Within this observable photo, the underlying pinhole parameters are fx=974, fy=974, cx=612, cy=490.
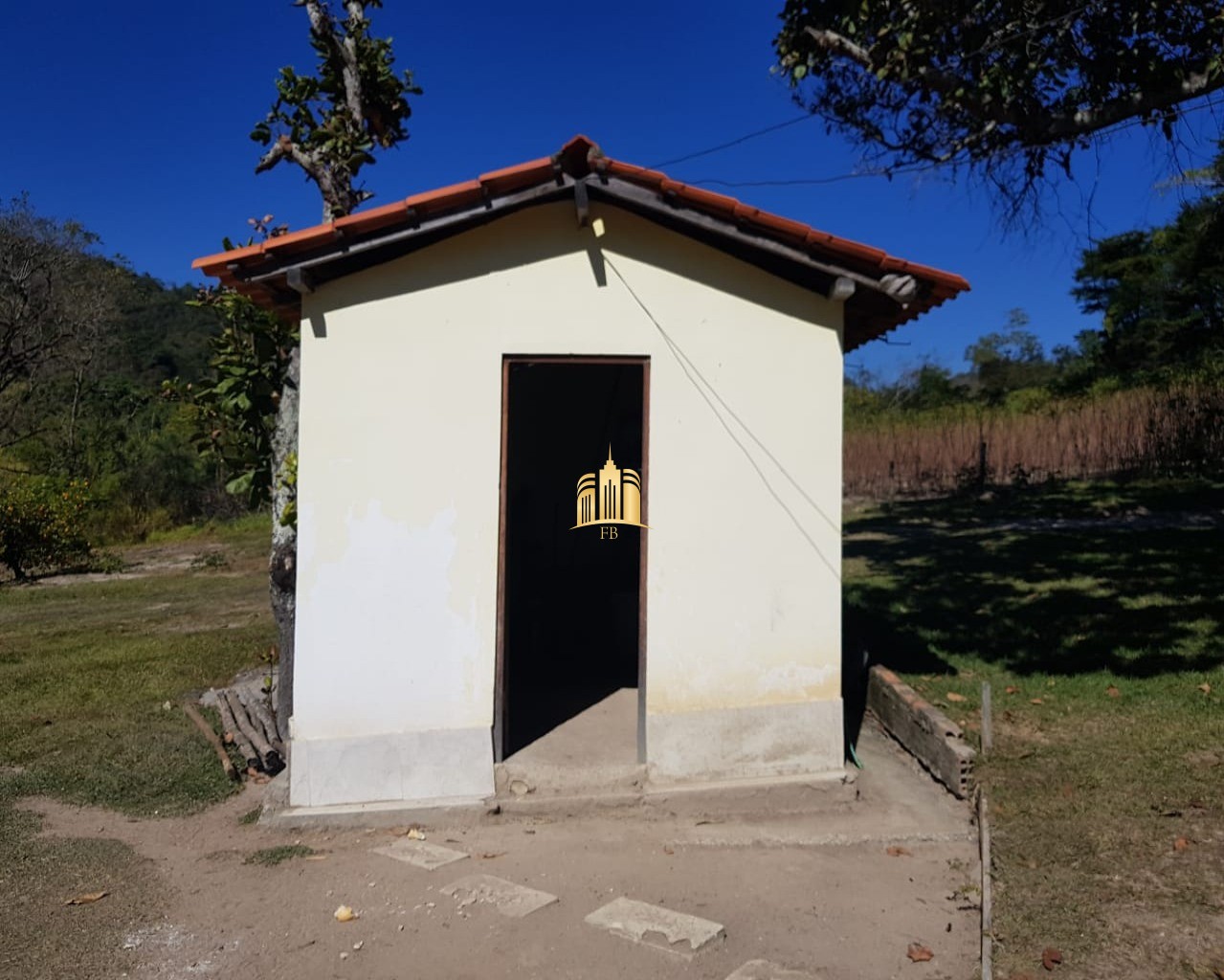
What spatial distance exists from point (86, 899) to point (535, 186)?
184 inches

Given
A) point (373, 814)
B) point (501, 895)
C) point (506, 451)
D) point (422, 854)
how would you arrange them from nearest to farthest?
1. point (501, 895)
2. point (422, 854)
3. point (373, 814)
4. point (506, 451)

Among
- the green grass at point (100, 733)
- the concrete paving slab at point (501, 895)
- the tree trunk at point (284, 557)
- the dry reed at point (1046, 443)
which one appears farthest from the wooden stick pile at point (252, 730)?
the dry reed at point (1046, 443)

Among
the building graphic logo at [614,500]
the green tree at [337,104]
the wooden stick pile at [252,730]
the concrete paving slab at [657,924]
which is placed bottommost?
the concrete paving slab at [657,924]

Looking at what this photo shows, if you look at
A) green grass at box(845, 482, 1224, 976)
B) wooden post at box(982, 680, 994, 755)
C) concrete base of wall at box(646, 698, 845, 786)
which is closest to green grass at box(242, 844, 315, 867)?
concrete base of wall at box(646, 698, 845, 786)

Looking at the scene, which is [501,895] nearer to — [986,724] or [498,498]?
[498,498]

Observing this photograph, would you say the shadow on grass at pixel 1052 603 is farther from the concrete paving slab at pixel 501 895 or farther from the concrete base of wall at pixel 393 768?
the concrete paving slab at pixel 501 895

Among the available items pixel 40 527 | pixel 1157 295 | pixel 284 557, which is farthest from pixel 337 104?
pixel 1157 295

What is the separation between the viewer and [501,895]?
4.96m

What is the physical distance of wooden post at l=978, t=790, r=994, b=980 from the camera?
4055mm

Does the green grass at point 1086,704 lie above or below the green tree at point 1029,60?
below

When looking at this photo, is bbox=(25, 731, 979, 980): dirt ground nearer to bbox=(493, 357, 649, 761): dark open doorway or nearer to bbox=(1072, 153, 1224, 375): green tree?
bbox=(493, 357, 649, 761): dark open doorway

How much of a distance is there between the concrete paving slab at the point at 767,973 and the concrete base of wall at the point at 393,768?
2429 millimetres

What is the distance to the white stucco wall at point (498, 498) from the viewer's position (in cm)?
615

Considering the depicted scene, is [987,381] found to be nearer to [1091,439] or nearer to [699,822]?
[1091,439]
